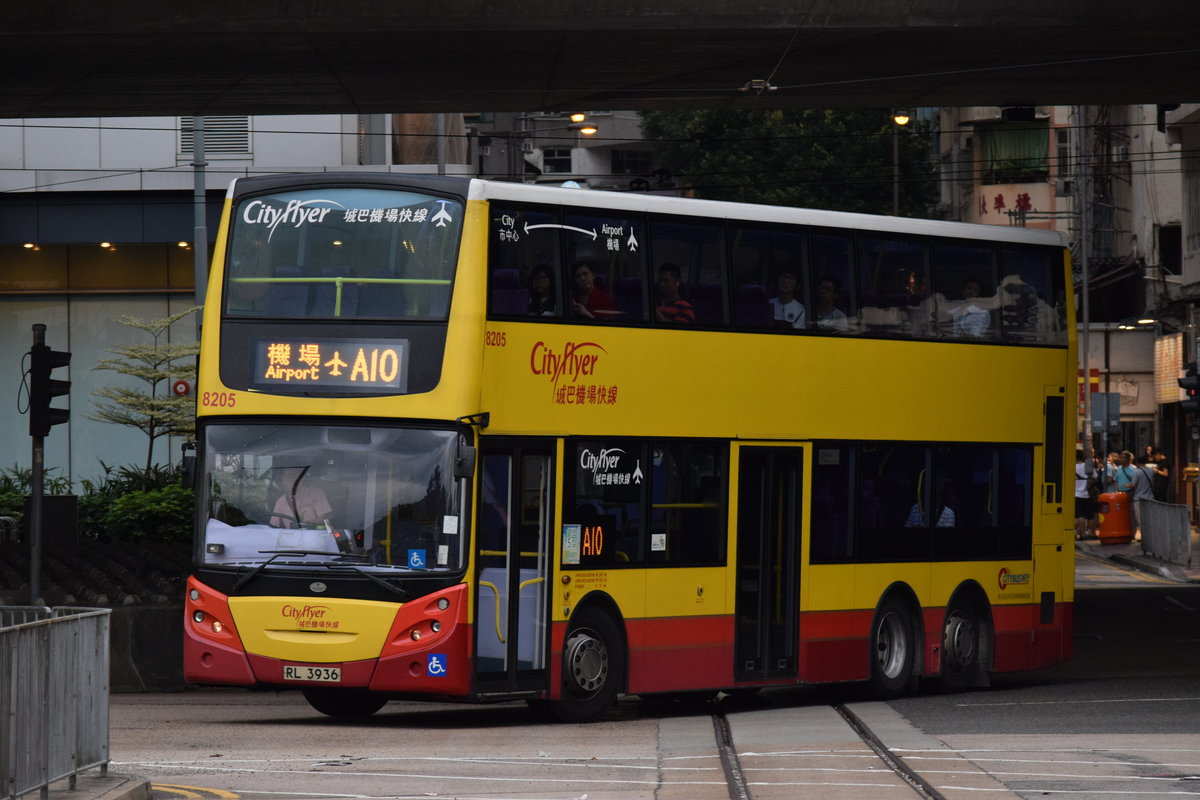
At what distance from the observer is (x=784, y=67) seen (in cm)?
2183

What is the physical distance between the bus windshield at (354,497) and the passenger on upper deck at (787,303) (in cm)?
360

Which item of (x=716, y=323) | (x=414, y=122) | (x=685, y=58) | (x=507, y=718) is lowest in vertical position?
(x=507, y=718)

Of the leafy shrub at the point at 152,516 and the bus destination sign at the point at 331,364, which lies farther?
the leafy shrub at the point at 152,516

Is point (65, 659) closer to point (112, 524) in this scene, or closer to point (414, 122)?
point (112, 524)

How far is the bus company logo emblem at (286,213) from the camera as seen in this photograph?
14641 millimetres

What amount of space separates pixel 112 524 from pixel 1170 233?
3146 centimetres

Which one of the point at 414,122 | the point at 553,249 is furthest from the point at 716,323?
the point at 414,122

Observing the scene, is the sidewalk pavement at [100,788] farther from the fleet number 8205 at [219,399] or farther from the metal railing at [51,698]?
the fleet number 8205 at [219,399]

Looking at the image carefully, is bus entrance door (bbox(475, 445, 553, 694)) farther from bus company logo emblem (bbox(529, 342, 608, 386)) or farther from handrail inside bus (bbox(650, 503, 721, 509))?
handrail inside bus (bbox(650, 503, 721, 509))

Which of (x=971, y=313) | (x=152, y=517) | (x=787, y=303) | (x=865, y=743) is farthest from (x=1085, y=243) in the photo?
(x=865, y=743)

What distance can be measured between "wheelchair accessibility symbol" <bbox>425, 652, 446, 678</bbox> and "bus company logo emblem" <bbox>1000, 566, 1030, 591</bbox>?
6944 millimetres

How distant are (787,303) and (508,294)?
9.87ft

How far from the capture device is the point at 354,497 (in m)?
14.2

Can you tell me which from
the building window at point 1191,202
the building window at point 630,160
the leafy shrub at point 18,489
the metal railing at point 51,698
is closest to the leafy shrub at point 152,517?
the leafy shrub at point 18,489
